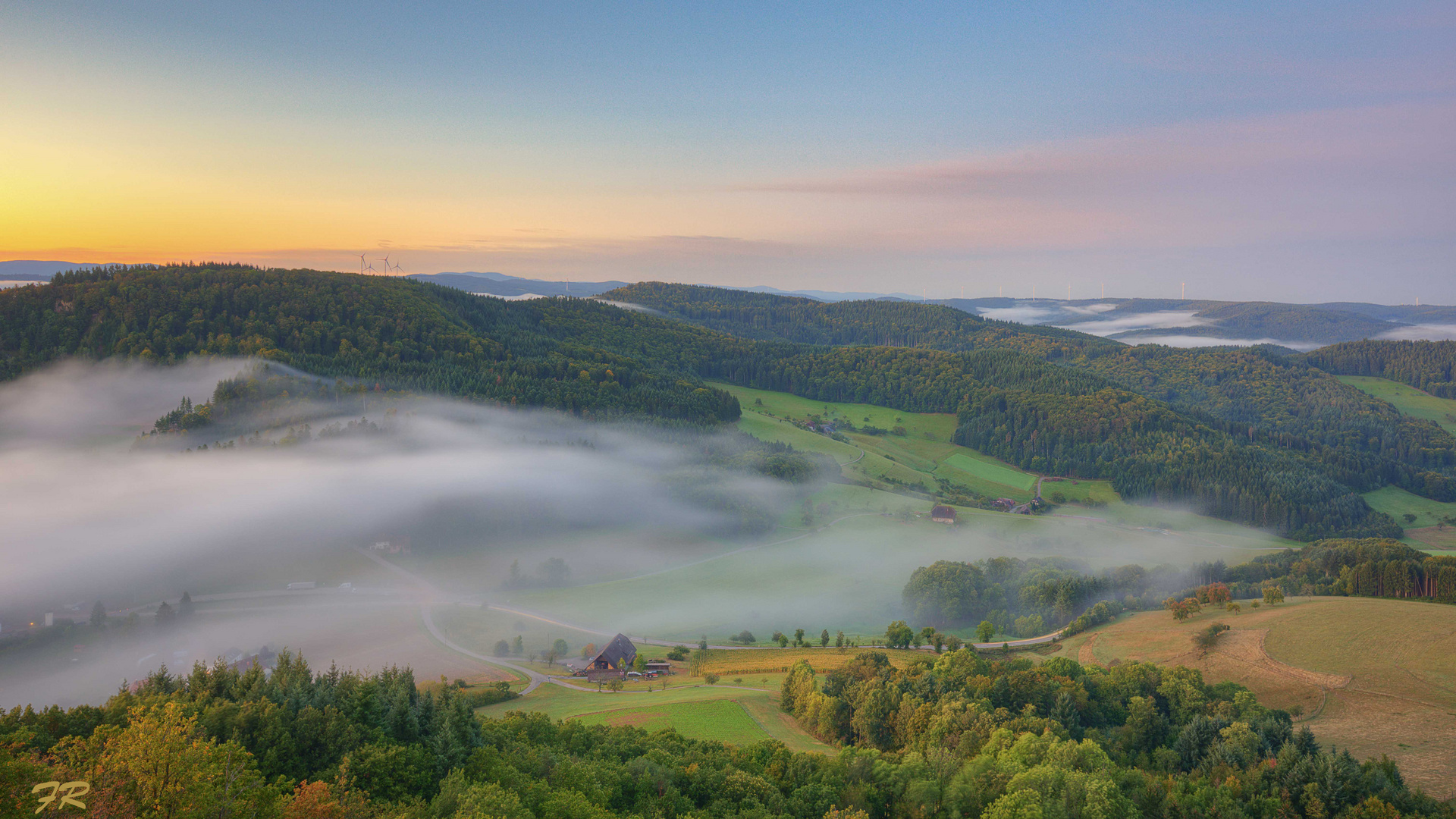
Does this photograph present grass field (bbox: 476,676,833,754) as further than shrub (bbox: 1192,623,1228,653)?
No

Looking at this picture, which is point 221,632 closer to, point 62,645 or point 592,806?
point 62,645

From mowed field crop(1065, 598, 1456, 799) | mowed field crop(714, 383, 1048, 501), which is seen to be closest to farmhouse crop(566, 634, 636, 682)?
mowed field crop(1065, 598, 1456, 799)

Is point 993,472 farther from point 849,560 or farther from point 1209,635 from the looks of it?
point 1209,635

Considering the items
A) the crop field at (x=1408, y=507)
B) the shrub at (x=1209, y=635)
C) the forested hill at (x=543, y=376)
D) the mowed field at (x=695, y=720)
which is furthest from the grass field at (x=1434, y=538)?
the mowed field at (x=695, y=720)

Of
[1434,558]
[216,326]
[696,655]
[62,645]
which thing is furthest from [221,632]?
[1434,558]

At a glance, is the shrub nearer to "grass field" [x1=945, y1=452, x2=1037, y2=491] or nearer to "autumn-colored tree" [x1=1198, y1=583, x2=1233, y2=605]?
"autumn-colored tree" [x1=1198, y1=583, x2=1233, y2=605]
